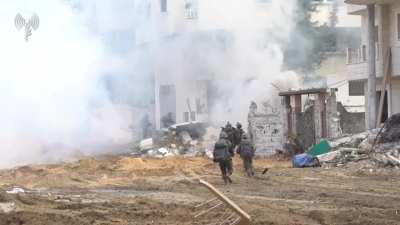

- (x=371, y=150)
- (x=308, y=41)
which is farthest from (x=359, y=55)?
(x=308, y=41)

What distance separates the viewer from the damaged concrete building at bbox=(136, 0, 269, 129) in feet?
126

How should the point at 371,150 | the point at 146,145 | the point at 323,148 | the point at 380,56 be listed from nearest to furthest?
1. the point at 371,150
2. the point at 323,148
3. the point at 380,56
4. the point at 146,145

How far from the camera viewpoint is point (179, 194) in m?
15.9

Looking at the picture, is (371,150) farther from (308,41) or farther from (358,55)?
(308,41)

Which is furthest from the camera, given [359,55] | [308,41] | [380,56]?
[308,41]

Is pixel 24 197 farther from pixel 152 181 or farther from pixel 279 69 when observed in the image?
pixel 279 69

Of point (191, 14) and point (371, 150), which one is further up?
point (191, 14)

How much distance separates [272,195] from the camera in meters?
15.4

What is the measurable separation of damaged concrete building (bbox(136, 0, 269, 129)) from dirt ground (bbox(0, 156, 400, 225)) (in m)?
13.6

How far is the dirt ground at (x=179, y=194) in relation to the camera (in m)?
12.0

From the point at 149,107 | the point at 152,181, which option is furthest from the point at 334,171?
the point at 149,107

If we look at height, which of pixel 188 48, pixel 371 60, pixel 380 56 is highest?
pixel 188 48

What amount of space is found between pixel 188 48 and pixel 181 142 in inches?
290

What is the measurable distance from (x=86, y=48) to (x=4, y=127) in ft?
19.6
